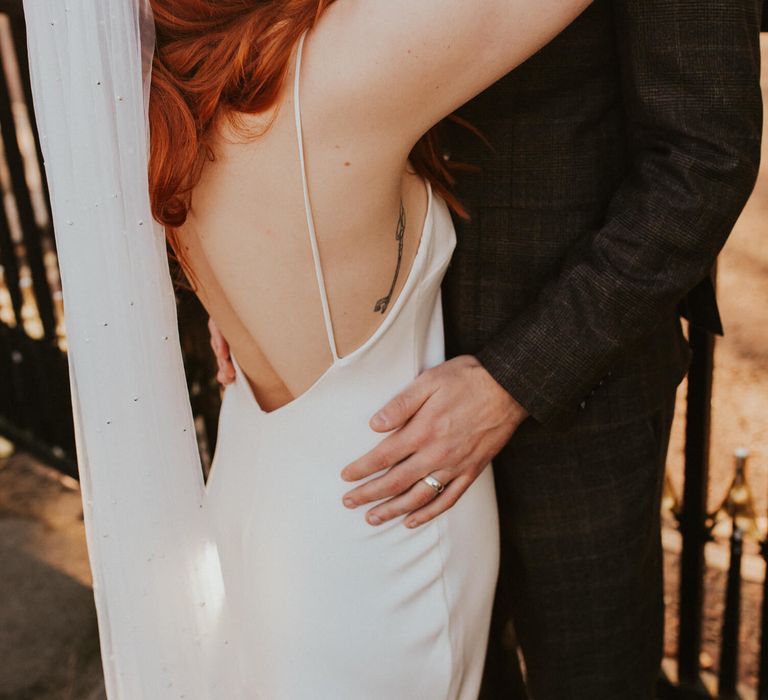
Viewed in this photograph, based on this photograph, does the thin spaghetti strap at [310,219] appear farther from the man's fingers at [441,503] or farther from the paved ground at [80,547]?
the paved ground at [80,547]

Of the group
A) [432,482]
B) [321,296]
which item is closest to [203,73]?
[321,296]

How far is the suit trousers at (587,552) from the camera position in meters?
1.54

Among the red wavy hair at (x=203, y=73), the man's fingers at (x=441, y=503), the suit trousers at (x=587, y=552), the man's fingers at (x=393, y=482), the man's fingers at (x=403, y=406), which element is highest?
the red wavy hair at (x=203, y=73)

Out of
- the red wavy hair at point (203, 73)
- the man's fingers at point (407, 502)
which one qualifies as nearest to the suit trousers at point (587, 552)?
the man's fingers at point (407, 502)

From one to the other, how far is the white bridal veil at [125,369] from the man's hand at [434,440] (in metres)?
0.26

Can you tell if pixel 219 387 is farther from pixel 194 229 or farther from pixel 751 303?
pixel 751 303

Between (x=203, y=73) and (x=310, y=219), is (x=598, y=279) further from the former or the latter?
(x=203, y=73)

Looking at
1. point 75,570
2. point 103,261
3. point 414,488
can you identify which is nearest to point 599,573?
point 414,488

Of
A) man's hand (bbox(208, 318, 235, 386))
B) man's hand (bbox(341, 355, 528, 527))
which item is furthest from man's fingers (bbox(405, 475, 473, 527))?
man's hand (bbox(208, 318, 235, 386))

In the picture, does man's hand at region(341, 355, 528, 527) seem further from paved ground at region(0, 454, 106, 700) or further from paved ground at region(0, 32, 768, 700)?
paved ground at region(0, 454, 106, 700)

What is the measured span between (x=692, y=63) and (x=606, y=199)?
0.78ft

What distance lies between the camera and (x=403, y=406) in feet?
4.35

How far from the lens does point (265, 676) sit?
139 centimetres

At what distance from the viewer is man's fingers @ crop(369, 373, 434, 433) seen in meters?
1.32
